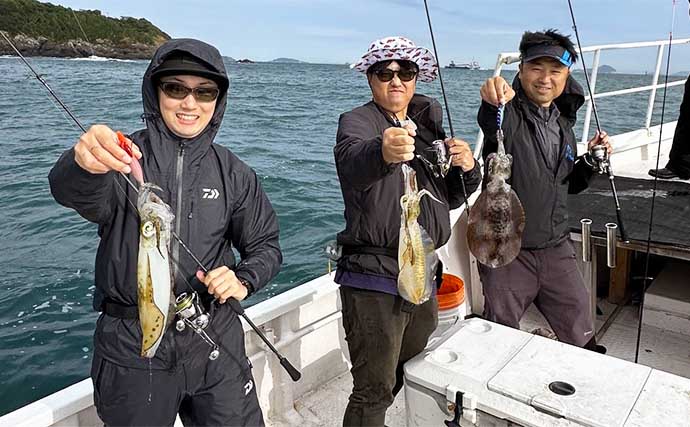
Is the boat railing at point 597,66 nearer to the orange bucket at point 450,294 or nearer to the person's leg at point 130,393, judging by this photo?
the orange bucket at point 450,294

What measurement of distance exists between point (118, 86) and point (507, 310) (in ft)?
90.7

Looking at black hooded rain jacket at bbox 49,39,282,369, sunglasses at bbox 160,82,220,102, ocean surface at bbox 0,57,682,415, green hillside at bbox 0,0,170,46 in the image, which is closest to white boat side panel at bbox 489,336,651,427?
black hooded rain jacket at bbox 49,39,282,369

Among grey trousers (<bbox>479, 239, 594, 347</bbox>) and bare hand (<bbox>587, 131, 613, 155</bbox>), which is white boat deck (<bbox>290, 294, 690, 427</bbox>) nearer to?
grey trousers (<bbox>479, 239, 594, 347</bbox>)

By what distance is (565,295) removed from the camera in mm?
3141

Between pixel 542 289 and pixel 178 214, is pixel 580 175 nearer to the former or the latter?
pixel 542 289

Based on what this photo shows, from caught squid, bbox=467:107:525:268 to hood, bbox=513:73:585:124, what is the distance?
641 millimetres

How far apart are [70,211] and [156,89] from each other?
9.08 m

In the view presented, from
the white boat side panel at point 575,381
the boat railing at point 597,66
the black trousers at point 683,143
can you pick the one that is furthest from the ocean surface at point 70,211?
the white boat side panel at point 575,381

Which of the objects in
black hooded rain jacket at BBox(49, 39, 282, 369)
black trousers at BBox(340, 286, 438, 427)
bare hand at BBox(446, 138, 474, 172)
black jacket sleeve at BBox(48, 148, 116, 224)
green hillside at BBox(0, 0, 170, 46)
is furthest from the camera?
green hillside at BBox(0, 0, 170, 46)

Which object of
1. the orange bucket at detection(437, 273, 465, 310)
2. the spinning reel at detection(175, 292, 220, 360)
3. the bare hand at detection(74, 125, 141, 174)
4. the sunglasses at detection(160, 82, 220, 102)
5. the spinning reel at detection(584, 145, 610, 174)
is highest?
the sunglasses at detection(160, 82, 220, 102)

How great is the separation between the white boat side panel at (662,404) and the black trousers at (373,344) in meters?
0.98

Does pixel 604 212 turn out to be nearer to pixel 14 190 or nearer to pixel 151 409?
pixel 151 409

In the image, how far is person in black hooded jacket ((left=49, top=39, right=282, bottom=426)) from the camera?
1913mm

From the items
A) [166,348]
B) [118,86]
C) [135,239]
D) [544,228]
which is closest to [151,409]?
[166,348]
